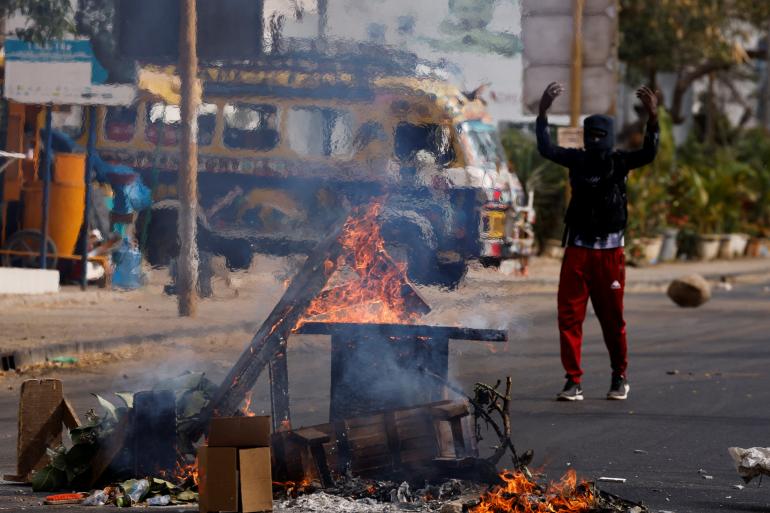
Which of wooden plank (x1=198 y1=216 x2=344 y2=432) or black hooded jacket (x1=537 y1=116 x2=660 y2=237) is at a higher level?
black hooded jacket (x1=537 y1=116 x2=660 y2=237)

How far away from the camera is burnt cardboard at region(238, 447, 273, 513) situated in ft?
19.1

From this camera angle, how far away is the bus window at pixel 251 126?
7516mm

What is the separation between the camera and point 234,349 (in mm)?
10203

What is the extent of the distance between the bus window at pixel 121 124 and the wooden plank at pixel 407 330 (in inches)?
77.2

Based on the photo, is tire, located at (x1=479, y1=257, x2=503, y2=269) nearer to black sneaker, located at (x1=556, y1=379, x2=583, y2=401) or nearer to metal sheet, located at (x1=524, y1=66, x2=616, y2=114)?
black sneaker, located at (x1=556, y1=379, x2=583, y2=401)

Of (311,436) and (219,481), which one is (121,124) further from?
(219,481)

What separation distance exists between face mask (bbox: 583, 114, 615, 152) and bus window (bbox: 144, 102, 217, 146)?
2767 mm

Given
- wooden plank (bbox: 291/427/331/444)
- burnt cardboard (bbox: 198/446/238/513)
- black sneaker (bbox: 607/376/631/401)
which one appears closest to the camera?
burnt cardboard (bbox: 198/446/238/513)

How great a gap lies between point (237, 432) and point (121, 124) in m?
2.79

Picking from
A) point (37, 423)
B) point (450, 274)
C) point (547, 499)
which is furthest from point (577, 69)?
point (547, 499)

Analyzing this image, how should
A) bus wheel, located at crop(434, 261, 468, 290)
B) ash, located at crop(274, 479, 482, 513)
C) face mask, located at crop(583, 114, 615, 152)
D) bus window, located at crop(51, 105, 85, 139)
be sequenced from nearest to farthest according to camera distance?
ash, located at crop(274, 479, 482, 513)
bus wheel, located at crop(434, 261, 468, 290)
face mask, located at crop(583, 114, 615, 152)
bus window, located at crop(51, 105, 85, 139)

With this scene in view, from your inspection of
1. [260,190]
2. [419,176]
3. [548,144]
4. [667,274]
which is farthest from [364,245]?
[667,274]

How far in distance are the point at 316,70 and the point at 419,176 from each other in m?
0.74

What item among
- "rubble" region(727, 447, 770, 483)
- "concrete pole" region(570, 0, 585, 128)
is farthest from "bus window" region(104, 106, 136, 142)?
"concrete pole" region(570, 0, 585, 128)
